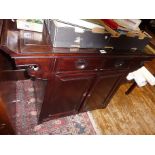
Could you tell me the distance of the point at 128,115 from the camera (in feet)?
6.16

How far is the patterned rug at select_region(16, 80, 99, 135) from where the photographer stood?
147 cm

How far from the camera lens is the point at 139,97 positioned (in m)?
2.17

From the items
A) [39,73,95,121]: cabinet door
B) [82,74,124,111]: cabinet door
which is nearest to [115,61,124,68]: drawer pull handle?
[82,74,124,111]: cabinet door

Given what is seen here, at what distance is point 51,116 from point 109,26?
929mm

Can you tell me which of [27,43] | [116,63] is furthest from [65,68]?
[116,63]

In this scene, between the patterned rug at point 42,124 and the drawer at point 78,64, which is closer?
the drawer at point 78,64

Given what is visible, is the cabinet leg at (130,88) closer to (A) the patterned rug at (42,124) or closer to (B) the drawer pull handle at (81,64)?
(A) the patterned rug at (42,124)

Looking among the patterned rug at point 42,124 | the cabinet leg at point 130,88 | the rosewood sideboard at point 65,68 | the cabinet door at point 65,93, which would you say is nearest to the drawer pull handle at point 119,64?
the rosewood sideboard at point 65,68

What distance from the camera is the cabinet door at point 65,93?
1.14 metres

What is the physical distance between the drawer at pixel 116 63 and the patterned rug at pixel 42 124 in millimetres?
694

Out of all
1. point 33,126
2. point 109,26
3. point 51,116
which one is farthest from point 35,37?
point 33,126

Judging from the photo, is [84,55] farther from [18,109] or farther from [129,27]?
[18,109]

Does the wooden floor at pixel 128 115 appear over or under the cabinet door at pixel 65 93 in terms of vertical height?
under

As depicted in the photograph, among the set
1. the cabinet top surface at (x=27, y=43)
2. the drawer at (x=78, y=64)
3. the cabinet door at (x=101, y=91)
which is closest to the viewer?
the cabinet top surface at (x=27, y=43)
